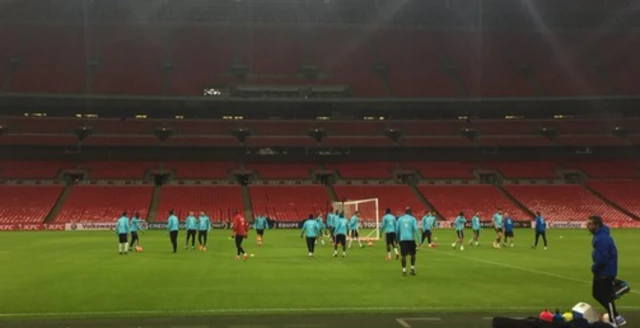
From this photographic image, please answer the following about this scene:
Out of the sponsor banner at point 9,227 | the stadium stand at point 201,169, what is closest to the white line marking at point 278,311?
the sponsor banner at point 9,227

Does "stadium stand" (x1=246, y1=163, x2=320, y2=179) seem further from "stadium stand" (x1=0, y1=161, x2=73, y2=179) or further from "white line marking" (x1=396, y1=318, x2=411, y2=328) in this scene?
"white line marking" (x1=396, y1=318, x2=411, y2=328)

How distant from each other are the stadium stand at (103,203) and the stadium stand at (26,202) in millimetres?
1545

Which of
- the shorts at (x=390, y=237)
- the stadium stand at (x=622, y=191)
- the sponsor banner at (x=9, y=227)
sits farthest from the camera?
the stadium stand at (x=622, y=191)

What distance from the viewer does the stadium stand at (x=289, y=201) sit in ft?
181

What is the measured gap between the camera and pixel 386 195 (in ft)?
195

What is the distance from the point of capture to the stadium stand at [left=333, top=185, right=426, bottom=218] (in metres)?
56.5

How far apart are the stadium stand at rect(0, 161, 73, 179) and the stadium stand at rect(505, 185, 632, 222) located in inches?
1979

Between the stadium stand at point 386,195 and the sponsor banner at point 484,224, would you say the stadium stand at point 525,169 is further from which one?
the sponsor banner at point 484,224

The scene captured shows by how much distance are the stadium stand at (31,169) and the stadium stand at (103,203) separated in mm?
4337

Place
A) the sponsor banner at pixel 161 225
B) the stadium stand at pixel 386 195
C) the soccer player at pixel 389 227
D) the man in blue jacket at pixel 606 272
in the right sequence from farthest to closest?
the stadium stand at pixel 386 195, the sponsor banner at pixel 161 225, the soccer player at pixel 389 227, the man in blue jacket at pixel 606 272

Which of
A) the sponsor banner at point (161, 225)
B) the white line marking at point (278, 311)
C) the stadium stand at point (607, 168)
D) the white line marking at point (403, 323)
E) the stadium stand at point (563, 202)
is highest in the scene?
the stadium stand at point (607, 168)

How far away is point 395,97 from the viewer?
210ft

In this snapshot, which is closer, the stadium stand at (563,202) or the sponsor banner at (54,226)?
the sponsor banner at (54,226)

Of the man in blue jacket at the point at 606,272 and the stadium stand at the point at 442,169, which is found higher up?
the stadium stand at the point at 442,169
